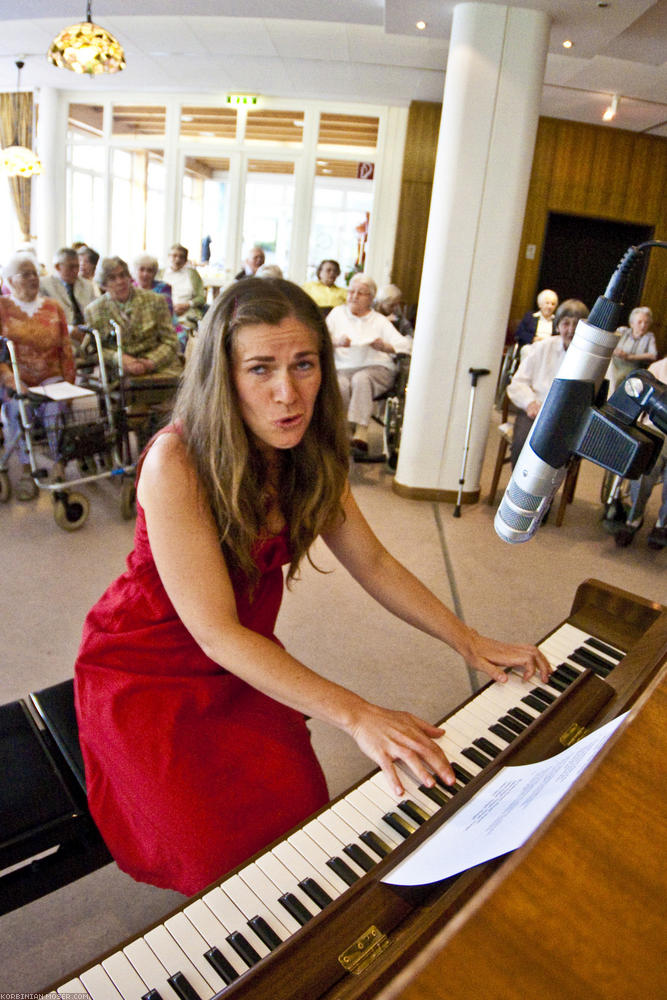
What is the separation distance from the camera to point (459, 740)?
117 cm

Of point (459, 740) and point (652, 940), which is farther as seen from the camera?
point (459, 740)

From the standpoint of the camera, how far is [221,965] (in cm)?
80

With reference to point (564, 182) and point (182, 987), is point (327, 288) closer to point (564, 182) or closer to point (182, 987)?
point (564, 182)

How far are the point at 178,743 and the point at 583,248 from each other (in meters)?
10.7

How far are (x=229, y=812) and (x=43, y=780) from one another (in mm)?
372

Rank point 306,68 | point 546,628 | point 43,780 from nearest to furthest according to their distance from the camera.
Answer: point 43,780
point 546,628
point 306,68

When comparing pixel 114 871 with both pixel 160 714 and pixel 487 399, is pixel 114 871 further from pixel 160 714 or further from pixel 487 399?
pixel 487 399

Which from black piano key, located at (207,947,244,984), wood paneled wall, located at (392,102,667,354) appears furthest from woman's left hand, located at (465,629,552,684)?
wood paneled wall, located at (392,102,667,354)

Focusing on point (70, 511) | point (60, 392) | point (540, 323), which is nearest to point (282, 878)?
point (70, 511)

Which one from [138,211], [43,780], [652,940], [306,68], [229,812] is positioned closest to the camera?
[652,940]

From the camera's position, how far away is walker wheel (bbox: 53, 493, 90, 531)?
385 cm

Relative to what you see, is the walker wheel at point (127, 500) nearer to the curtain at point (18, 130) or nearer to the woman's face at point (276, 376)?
the woman's face at point (276, 376)

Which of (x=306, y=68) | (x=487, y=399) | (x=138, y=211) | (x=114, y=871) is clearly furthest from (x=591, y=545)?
(x=138, y=211)

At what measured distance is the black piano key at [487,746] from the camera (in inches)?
44.9
